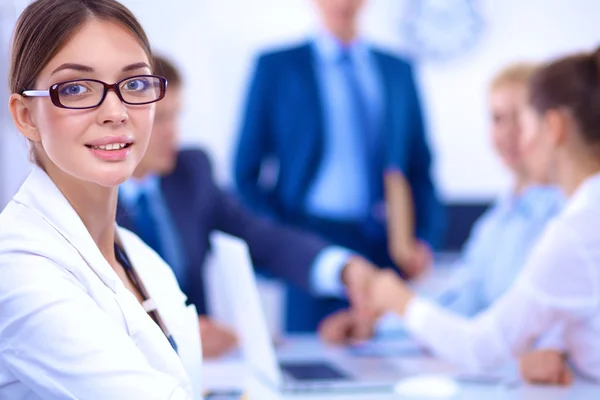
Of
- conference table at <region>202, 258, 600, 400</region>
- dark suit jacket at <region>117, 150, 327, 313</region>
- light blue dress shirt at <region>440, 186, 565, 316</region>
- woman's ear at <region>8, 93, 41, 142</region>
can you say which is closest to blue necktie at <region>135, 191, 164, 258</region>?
dark suit jacket at <region>117, 150, 327, 313</region>

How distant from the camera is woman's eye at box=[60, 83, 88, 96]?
100 centimetres

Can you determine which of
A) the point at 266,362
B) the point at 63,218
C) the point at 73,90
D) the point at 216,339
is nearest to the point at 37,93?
the point at 73,90

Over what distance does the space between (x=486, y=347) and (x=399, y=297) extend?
0.35 metres

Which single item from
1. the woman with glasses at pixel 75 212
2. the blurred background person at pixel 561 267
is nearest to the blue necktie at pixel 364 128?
the blurred background person at pixel 561 267

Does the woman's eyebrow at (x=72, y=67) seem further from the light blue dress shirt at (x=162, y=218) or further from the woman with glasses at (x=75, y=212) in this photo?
the light blue dress shirt at (x=162, y=218)

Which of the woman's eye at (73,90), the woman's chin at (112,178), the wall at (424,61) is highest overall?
the wall at (424,61)

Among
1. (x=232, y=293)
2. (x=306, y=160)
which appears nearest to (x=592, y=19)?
(x=306, y=160)

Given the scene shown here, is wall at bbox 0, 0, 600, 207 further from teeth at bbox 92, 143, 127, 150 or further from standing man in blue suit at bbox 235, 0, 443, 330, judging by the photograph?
teeth at bbox 92, 143, 127, 150

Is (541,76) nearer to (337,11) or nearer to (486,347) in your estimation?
(486,347)

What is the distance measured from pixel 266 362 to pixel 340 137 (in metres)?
1.68

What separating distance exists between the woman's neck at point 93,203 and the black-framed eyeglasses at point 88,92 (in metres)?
0.13

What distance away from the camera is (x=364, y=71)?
343 centimetres

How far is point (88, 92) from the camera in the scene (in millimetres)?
1010

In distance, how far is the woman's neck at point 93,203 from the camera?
3.61ft
